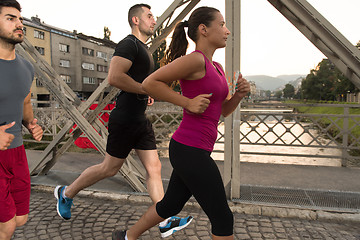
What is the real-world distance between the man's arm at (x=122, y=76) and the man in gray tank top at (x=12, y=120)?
789 mm

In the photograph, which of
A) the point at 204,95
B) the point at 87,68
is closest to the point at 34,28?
the point at 87,68

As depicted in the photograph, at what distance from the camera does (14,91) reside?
2.18 metres

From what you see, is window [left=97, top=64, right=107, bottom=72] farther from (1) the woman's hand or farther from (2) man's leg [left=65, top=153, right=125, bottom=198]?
(1) the woman's hand

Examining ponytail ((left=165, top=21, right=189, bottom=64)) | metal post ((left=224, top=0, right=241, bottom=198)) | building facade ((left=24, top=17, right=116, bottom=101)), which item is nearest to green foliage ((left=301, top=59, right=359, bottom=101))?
building facade ((left=24, top=17, right=116, bottom=101))

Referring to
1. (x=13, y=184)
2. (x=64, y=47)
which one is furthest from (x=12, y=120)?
(x=64, y=47)

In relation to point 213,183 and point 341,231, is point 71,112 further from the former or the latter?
point 341,231

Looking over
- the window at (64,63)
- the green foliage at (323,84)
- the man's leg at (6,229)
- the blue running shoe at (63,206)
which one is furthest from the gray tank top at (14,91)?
the green foliage at (323,84)

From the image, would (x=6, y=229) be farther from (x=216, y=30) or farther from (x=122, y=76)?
(x=216, y=30)

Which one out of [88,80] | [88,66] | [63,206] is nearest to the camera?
[63,206]

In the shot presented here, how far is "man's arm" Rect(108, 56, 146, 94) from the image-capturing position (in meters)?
2.86

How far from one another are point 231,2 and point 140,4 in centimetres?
138

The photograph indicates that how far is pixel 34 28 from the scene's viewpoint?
47625mm

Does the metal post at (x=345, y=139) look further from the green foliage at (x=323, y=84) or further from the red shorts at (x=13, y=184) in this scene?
the green foliage at (x=323, y=84)

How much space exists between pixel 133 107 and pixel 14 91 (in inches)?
45.9
